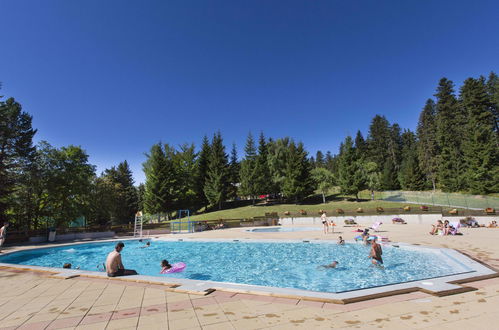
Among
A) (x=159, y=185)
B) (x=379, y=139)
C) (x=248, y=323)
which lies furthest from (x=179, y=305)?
(x=379, y=139)

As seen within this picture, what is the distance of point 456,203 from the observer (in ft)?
91.7

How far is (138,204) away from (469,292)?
190ft

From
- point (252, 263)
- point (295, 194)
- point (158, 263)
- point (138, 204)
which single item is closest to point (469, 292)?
point (252, 263)

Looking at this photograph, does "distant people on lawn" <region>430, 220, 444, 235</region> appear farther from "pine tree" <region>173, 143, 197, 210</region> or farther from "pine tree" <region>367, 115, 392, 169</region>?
"pine tree" <region>367, 115, 392, 169</region>

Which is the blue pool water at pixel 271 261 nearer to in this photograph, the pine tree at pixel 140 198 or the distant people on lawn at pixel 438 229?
the distant people on lawn at pixel 438 229

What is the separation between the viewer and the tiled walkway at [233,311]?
12.2 feet

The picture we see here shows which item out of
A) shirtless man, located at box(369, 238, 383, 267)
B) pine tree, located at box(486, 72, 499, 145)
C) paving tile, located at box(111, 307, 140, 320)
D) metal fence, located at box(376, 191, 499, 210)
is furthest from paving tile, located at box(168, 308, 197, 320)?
pine tree, located at box(486, 72, 499, 145)

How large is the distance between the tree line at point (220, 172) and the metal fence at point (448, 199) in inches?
170

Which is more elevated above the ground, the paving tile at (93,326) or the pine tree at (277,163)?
the pine tree at (277,163)

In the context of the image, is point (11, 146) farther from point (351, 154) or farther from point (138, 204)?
point (351, 154)

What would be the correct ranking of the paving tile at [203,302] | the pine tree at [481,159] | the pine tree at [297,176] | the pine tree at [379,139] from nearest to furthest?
1. the paving tile at [203,302]
2. the pine tree at [481,159]
3. the pine tree at [297,176]
4. the pine tree at [379,139]

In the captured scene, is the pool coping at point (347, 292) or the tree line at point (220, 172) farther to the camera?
the tree line at point (220, 172)

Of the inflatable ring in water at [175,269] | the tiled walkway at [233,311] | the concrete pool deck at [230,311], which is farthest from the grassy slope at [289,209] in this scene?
the tiled walkway at [233,311]

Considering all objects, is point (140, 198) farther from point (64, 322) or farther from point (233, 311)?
point (233, 311)
